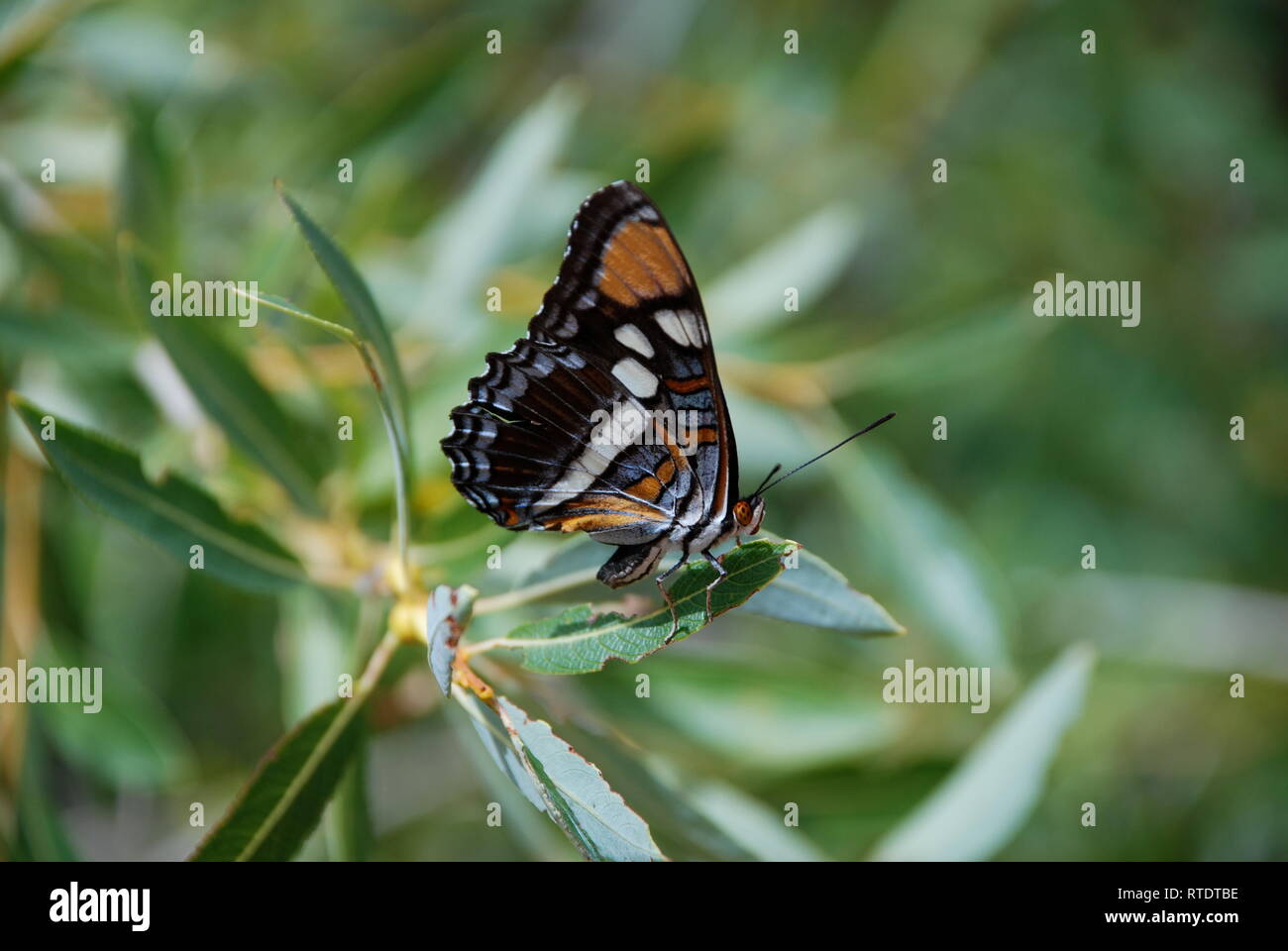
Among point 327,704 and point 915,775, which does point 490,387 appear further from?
point 915,775

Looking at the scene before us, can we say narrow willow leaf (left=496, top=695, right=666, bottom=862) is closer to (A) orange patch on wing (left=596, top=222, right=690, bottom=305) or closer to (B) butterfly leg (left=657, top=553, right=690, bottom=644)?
(B) butterfly leg (left=657, top=553, right=690, bottom=644)

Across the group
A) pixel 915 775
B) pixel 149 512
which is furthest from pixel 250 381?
pixel 915 775

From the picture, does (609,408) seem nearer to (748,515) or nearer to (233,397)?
(748,515)

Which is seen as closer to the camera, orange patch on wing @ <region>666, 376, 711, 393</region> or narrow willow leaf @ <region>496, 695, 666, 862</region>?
narrow willow leaf @ <region>496, 695, 666, 862</region>

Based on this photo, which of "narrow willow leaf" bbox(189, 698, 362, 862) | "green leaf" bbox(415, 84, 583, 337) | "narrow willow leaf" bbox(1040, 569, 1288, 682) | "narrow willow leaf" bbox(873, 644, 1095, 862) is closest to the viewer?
"narrow willow leaf" bbox(189, 698, 362, 862)

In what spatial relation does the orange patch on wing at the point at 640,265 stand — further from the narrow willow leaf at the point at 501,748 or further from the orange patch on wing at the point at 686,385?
the narrow willow leaf at the point at 501,748

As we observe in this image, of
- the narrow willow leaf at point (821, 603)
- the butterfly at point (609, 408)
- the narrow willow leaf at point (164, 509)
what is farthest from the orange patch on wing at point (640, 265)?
the narrow willow leaf at point (164, 509)

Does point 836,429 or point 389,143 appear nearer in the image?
point 836,429

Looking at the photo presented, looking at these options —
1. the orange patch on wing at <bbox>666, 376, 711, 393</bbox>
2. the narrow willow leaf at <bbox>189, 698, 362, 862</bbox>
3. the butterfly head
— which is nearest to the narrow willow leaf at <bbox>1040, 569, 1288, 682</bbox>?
the butterfly head
